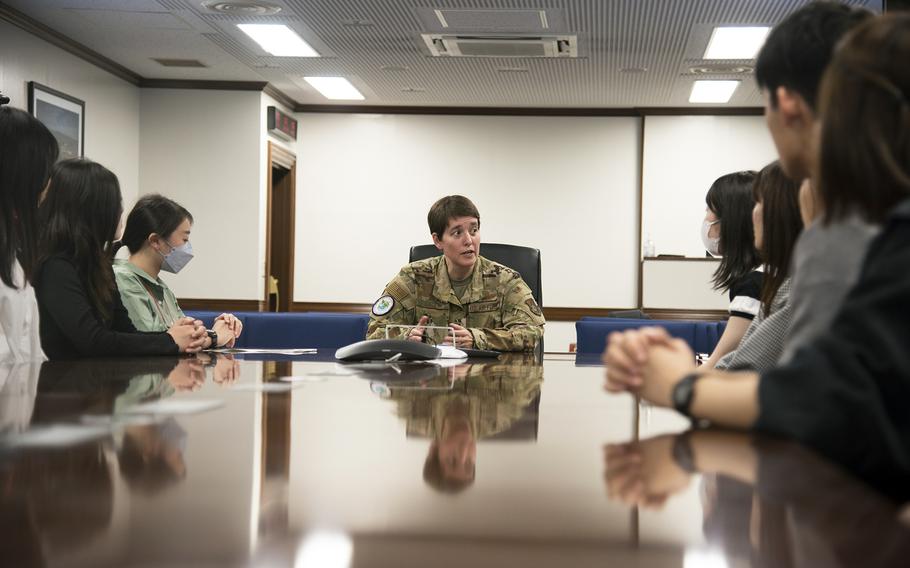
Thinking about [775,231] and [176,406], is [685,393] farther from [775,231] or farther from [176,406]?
[775,231]

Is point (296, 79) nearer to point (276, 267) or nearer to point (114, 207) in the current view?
point (276, 267)

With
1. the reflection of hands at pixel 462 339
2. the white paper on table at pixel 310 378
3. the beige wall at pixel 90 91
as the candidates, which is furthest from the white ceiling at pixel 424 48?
the white paper on table at pixel 310 378

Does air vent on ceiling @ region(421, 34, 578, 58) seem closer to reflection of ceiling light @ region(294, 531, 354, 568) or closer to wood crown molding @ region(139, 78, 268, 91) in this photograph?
wood crown molding @ region(139, 78, 268, 91)

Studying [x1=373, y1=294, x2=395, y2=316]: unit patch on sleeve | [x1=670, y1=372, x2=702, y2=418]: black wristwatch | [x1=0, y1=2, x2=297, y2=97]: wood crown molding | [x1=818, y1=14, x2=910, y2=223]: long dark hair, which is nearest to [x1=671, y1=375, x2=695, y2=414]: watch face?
[x1=670, y1=372, x2=702, y2=418]: black wristwatch

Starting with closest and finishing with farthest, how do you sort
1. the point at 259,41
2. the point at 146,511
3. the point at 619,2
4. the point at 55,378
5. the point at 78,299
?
1. the point at 146,511
2. the point at 55,378
3. the point at 78,299
4. the point at 619,2
5. the point at 259,41

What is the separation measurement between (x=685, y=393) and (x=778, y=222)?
40.1 inches

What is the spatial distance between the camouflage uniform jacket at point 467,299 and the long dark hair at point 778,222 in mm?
1642

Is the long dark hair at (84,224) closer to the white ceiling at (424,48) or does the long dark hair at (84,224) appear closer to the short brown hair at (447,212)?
the short brown hair at (447,212)

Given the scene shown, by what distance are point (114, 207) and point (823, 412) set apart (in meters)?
2.35

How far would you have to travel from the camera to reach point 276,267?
11656 millimetres

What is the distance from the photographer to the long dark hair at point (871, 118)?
3.18ft

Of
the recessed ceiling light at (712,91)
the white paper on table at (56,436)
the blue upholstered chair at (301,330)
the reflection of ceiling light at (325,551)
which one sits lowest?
the blue upholstered chair at (301,330)

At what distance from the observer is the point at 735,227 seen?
119 inches

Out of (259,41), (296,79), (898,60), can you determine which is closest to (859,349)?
(898,60)
